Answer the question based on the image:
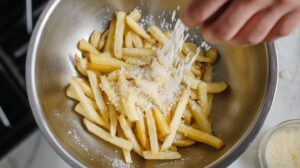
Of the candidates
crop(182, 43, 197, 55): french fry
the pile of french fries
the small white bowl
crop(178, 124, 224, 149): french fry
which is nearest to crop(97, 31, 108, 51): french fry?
the pile of french fries

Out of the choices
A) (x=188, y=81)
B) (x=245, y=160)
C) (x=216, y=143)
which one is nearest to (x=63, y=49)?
(x=188, y=81)

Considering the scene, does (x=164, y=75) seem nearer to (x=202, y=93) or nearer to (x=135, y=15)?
(x=202, y=93)

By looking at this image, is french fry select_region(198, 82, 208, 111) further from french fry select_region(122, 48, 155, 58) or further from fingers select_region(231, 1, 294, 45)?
fingers select_region(231, 1, 294, 45)

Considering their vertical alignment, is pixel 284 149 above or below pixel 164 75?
below

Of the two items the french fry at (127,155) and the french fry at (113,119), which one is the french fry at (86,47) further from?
the french fry at (127,155)

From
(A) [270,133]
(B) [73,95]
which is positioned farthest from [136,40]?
(A) [270,133]

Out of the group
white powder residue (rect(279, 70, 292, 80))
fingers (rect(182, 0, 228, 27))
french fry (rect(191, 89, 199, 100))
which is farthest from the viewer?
white powder residue (rect(279, 70, 292, 80))

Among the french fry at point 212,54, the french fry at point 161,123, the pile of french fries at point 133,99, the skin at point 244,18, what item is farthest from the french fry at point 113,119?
the skin at point 244,18
